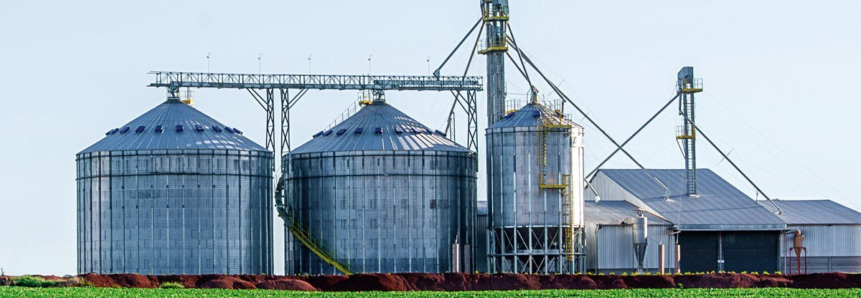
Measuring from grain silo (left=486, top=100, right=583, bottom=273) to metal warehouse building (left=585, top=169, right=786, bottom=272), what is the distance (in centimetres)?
408

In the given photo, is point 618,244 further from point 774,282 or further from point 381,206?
point 774,282

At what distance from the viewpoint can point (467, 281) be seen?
94688mm

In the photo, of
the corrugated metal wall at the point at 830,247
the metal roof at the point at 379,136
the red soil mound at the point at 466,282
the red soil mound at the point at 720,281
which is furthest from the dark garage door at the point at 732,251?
the red soil mound at the point at 466,282

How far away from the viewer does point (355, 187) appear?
110 metres

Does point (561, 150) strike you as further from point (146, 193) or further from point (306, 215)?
point (146, 193)

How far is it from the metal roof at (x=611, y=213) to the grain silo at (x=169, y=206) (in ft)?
72.5

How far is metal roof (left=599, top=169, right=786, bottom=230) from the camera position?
117 m

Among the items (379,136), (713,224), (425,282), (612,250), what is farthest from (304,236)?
(713,224)

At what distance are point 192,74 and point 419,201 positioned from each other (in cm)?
1814

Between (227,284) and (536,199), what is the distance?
80.8ft

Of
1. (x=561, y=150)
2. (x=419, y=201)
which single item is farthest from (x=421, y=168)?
(x=561, y=150)

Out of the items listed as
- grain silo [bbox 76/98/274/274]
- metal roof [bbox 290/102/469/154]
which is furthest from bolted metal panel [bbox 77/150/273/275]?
metal roof [bbox 290/102/469/154]

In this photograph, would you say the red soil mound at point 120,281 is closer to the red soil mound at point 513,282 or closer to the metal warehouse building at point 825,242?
the red soil mound at point 513,282

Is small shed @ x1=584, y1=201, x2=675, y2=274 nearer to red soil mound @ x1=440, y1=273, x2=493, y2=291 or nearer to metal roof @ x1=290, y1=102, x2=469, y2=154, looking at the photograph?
metal roof @ x1=290, y1=102, x2=469, y2=154
